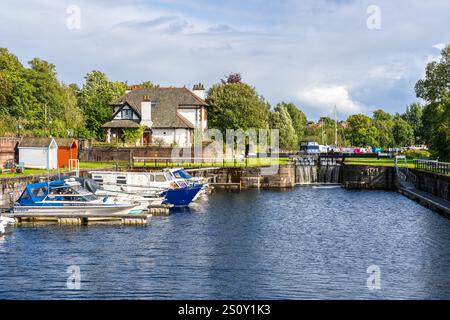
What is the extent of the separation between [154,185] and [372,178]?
123ft

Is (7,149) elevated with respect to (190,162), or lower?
elevated

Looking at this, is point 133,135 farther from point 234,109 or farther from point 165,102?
point 234,109

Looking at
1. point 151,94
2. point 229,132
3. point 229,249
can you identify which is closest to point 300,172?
point 229,132

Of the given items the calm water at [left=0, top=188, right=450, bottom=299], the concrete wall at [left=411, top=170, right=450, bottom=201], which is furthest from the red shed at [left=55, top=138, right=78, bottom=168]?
the concrete wall at [left=411, top=170, right=450, bottom=201]

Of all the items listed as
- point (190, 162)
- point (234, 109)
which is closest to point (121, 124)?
point (190, 162)

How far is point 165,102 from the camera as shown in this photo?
10562 centimetres

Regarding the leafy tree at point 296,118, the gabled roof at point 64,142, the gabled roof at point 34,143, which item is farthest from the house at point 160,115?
the leafy tree at point 296,118

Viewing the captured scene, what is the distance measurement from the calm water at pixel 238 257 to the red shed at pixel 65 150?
2565cm

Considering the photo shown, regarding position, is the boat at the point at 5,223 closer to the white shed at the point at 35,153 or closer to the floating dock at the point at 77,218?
the floating dock at the point at 77,218

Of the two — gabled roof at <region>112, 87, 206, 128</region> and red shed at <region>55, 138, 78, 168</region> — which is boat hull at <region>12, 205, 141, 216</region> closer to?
red shed at <region>55, 138, 78, 168</region>

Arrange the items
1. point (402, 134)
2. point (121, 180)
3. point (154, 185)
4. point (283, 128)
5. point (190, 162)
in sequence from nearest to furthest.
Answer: point (154, 185), point (121, 180), point (190, 162), point (283, 128), point (402, 134)

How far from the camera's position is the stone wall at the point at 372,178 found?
88.9m

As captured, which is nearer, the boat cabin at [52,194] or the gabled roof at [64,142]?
the boat cabin at [52,194]
